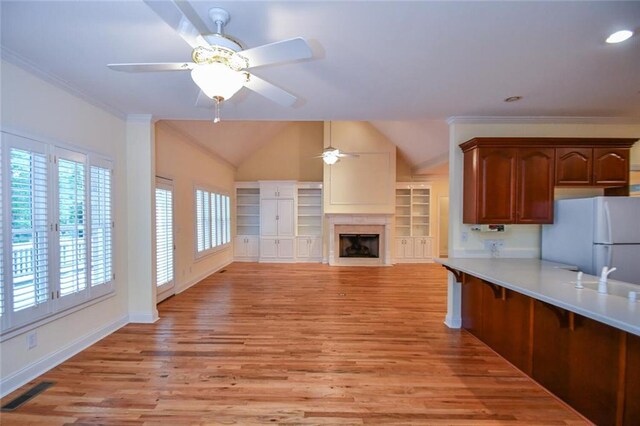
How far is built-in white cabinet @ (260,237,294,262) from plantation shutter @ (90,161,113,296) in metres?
4.77

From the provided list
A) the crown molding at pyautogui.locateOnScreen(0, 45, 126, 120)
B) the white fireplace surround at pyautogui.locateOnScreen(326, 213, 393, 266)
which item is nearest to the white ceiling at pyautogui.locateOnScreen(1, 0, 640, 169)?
the crown molding at pyautogui.locateOnScreen(0, 45, 126, 120)

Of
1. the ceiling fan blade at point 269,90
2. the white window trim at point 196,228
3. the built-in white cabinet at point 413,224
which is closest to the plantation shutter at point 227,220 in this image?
the white window trim at point 196,228

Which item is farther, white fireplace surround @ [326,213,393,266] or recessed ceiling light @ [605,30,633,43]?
white fireplace surround @ [326,213,393,266]

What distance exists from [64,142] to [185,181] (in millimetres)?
2502

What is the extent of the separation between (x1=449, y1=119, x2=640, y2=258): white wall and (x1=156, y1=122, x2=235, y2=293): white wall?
4.32 meters

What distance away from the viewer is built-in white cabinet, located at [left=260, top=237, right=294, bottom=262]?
7.95m

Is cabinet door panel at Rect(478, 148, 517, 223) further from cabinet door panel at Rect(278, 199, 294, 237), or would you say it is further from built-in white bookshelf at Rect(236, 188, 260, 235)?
built-in white bookshelf at Rect(236, 188, 260, 235)

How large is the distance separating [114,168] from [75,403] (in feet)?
7.97

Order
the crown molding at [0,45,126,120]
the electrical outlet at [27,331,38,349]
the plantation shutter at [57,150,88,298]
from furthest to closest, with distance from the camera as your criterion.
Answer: the plantation shutter at [57,150,88,298] → the electrical outlet at [27,331,38,349] → the crown molding at [0,45,126,120]

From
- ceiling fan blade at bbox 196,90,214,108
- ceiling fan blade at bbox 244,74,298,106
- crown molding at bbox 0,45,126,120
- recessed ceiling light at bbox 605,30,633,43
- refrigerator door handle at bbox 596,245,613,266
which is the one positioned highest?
crown molding at bbox 0,45,126,120

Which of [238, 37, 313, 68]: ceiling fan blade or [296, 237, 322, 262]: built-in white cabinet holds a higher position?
[238, 37, 313, 68]: ceiling fan blade

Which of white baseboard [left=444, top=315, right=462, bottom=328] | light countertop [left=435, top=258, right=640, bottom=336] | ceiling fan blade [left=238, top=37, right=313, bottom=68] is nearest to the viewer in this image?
ceiling fan blade [left=238, top=37, right=313, bottom=68]

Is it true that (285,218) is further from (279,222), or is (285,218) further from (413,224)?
(413,224)

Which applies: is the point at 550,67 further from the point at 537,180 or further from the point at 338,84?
the point at 338,84
